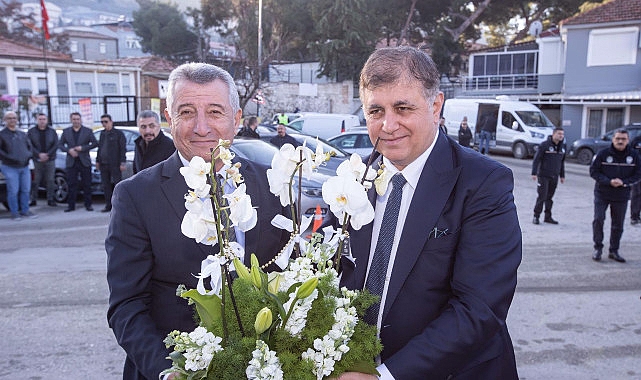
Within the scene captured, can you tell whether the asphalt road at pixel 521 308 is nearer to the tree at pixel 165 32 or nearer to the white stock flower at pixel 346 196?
the white stock flower at pixel 346 196

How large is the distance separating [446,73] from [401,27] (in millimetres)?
4292

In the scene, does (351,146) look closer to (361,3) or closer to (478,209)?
(478,209)

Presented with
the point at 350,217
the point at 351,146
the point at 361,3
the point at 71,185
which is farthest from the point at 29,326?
the point at 361,3

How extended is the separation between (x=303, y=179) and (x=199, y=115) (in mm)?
5131

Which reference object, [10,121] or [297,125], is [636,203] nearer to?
[10,121]

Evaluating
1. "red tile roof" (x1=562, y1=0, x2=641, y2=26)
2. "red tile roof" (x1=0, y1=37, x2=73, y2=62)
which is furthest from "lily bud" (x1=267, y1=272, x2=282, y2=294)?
"red tile roof" (x1=0, y1=37, x2=73, y2=62)

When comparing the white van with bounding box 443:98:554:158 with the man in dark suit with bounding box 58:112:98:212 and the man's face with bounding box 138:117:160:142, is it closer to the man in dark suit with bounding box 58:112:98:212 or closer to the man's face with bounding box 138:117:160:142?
the man in dark suit with bounding box 58:112:98:212

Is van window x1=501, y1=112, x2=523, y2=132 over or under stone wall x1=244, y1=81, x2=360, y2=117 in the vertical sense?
under

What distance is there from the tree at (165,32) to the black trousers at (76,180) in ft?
109

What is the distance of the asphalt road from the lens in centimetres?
434

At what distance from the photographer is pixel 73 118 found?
37.0 feet

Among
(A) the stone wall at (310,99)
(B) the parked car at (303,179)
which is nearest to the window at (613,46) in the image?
(A) the stone wall at (310,99)

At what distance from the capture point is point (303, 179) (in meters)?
7.21

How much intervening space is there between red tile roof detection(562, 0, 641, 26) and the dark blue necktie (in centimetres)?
2736
